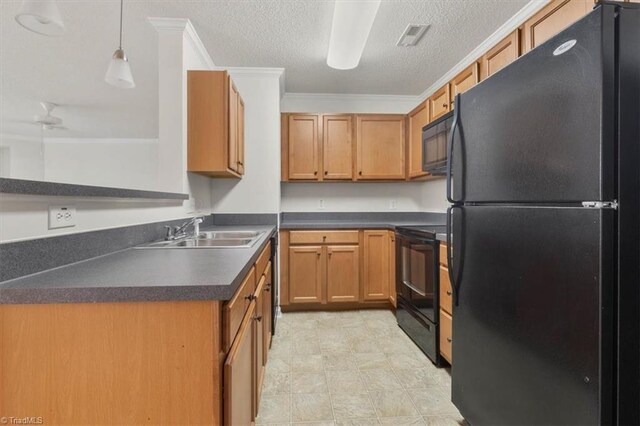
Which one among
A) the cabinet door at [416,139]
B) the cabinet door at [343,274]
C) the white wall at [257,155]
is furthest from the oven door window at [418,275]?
the white wall at [257,155]

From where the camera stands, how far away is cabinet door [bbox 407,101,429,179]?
3.14 meters

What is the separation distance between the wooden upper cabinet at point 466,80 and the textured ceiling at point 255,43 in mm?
315

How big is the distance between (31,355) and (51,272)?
27 centimetres

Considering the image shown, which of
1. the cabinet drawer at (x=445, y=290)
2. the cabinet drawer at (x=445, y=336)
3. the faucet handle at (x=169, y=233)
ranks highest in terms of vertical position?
the faucet handle at (x=169, y=233)

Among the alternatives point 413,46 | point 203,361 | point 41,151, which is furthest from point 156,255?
point 41,151

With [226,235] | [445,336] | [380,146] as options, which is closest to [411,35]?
[380,146]

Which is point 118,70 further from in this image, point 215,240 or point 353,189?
point 353,189

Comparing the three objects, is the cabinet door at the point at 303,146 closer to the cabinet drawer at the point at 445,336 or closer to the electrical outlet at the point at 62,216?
the cabinet drawer at the point at 445,336

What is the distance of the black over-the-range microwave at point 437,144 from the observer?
2.32m

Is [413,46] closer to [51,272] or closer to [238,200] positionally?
[238,200]

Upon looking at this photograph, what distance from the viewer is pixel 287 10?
6.97 feet

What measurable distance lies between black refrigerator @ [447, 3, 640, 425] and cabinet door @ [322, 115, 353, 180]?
7.01 ft

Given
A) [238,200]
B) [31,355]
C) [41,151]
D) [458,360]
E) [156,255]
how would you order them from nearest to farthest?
[31,355] → [156,255] → [458,360] → [238,200] → [41,151]

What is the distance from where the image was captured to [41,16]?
152cm
